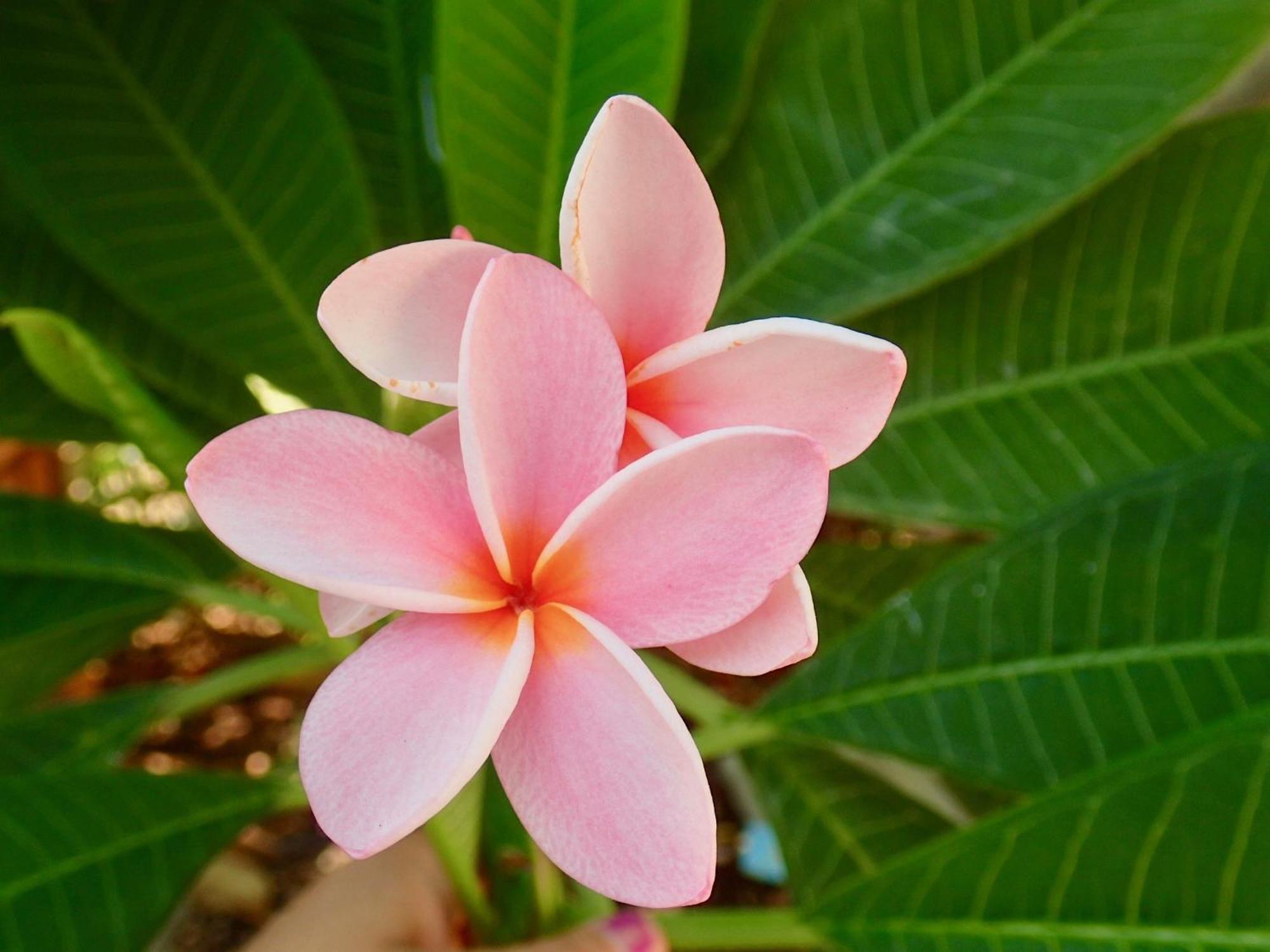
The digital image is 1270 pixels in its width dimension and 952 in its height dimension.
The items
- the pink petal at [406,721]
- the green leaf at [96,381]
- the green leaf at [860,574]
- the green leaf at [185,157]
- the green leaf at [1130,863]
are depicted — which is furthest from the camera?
the green leaf at [860,574]

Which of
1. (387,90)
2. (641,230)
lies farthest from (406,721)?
(387,90)

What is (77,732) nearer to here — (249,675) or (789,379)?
(249,675)

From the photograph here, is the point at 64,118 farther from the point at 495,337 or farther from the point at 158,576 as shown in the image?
the point at 495,337

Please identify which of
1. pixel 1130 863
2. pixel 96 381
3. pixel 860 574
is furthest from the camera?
pixel 860 574

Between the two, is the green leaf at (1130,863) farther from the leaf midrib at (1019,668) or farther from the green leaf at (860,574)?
the green leaf at (860,574)

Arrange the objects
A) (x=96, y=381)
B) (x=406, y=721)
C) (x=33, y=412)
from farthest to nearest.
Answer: (x=33, y=412), (x=96, y=381), (x=406, y=721)

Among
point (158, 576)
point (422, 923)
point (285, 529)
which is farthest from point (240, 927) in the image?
point (285, 529)

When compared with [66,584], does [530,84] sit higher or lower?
higher

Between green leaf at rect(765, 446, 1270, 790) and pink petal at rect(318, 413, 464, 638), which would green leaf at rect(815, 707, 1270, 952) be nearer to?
green leaf at rect(765, 446, 1270, 790)

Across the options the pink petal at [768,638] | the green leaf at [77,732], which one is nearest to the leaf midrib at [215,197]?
the green leaf at [77,732]
